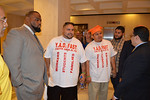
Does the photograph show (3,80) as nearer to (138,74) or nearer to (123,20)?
(138,74)

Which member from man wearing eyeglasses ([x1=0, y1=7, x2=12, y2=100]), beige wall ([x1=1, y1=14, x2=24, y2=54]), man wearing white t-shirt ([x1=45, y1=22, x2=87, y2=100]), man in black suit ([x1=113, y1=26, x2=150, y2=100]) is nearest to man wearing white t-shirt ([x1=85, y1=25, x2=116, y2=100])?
man wearing white t-shirt ([x1=45, y1=22, x2=87, y2=100])

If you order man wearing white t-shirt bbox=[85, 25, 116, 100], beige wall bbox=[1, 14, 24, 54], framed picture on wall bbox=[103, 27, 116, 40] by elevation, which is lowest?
man wearing white t-shirt bbox=[85, 25, 116, 100]

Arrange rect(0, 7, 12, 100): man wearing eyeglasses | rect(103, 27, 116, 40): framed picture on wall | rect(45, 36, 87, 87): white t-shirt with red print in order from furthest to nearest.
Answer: rect(103, 27, 116, 40): framed picture on wall → rect(45, 36, 87, 87): white t-shirt with red print → rect(0, 7, 12, 100): man wearing eyeglasses

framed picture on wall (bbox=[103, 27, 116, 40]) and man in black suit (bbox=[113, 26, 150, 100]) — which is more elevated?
framed picture on wall (bbox=[103, 27, 116, 40])

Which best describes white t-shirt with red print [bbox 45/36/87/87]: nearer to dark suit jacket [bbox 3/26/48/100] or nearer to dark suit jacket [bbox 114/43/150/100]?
dark suit jacket [bbox 3/26/48/100]

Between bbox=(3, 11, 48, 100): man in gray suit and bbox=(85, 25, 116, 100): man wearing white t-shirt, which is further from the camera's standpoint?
bbox=(85, 25, 116, 100): man wearing white t-shirt

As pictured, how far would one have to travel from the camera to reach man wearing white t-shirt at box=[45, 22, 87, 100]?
2.14 meters

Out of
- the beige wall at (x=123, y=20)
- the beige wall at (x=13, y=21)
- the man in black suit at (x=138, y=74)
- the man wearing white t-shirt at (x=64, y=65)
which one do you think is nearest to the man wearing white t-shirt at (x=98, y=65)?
the man wearing white t-shirt at (x=64, y=65)

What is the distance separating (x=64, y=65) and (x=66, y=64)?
36mm

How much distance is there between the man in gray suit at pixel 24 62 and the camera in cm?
141

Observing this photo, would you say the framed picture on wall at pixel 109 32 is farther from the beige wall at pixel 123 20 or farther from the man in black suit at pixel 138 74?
the man in black suit at pixel 138 74

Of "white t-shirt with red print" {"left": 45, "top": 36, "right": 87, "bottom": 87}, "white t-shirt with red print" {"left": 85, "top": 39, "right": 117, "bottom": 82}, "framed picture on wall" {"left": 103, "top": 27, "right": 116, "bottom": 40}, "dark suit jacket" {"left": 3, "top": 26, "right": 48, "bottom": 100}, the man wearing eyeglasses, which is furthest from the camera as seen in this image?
"framed picture on wall" {"left": 103, "top": 27, "right": 116, "bottom": 40}

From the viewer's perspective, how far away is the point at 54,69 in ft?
7.14

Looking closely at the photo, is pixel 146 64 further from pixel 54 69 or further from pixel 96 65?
pixel 54 69
